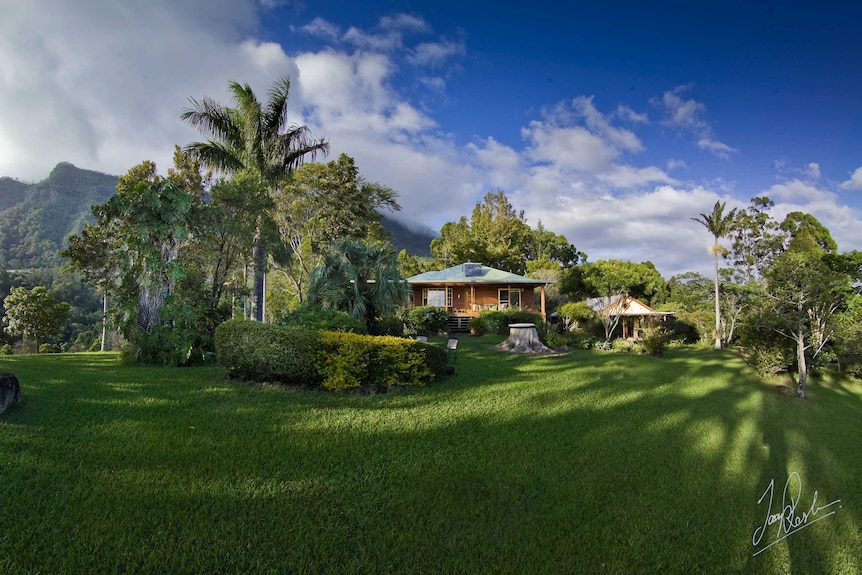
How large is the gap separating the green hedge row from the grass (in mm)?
405

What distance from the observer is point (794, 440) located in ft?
19.4

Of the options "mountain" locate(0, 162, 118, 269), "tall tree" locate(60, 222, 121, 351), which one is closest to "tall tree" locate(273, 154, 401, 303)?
"tall tree" locate(60, 222, 121, 351)

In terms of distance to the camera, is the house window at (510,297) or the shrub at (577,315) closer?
the shrub at (577,315)

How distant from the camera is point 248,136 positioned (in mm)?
14086

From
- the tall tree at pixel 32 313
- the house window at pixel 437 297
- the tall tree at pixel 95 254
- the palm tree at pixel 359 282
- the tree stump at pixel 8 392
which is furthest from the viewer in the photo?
the house window at pixel 437 297

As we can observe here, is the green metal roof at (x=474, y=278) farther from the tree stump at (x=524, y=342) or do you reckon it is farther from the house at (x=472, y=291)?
the tree stump at (x=524, y=342)

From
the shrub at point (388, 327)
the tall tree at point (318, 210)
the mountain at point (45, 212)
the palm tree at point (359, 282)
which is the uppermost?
the mountain at point (45, 212)

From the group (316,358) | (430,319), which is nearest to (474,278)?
(430,319)

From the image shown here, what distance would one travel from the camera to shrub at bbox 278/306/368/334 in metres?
7.87

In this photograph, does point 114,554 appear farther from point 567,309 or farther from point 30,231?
point 30,231

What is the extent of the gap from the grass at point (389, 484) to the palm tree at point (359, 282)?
523 centimetres

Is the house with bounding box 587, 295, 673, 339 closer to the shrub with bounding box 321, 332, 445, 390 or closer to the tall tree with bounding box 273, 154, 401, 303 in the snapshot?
the tall tree with bounding box 273, 154, 401, 303
